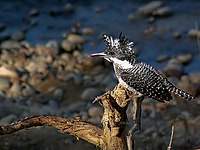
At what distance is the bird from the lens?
2.70 m

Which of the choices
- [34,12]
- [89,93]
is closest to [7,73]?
[89,93]

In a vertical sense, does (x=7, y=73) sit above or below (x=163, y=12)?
below

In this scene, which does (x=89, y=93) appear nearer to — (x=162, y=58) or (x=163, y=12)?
(x=162, y=58)

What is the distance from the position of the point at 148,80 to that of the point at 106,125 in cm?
37

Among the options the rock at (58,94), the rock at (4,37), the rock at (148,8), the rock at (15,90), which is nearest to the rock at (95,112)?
the rock at (58,94)

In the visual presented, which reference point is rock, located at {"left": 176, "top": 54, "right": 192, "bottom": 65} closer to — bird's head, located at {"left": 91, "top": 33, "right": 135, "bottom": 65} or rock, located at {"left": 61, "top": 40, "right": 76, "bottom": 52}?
rock, located at {"left": 61, "top": 40, "right": 76, "bottom": 52}

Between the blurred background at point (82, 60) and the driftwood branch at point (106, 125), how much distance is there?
6.06 ft

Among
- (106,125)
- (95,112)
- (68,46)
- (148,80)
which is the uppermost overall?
(68,46)

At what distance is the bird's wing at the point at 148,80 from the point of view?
2.78 meters

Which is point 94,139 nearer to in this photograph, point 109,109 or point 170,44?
point 109,109

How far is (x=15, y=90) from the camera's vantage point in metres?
6.40

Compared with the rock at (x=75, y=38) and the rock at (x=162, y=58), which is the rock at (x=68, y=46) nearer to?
the rock at (x=75, y=38)

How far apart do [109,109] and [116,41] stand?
324 mm

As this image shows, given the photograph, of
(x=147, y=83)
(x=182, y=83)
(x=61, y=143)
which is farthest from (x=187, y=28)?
(x=147, y=83)
